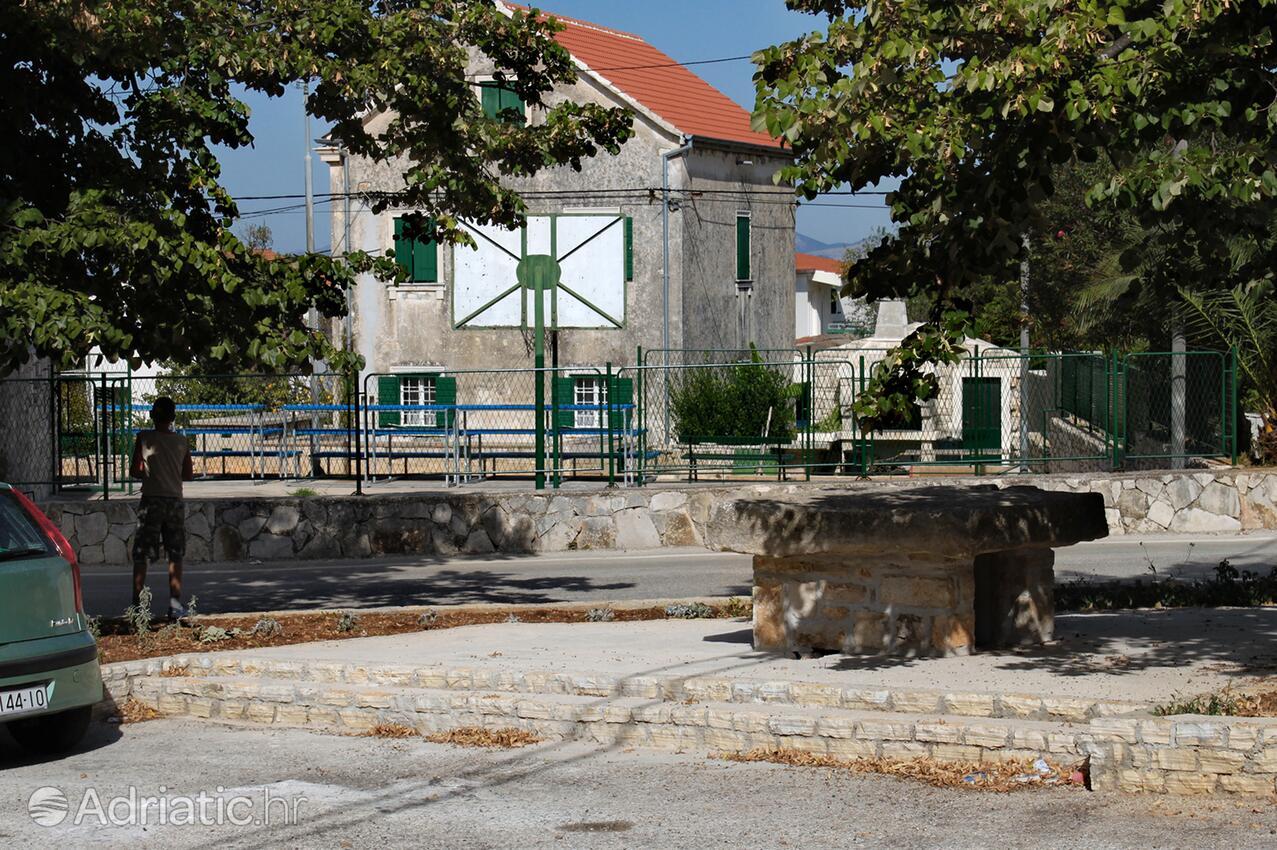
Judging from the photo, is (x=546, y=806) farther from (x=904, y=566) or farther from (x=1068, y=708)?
(x=904, y=566)

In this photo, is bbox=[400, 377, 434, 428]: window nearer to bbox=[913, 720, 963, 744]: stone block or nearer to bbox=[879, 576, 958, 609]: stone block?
bbox=[879, 576, 958, 609]: stone block

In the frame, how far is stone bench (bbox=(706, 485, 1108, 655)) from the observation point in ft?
28.7

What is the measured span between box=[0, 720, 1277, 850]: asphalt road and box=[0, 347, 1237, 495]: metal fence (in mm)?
10717

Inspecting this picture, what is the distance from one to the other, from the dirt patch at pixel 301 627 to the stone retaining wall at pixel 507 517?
17.4 ft

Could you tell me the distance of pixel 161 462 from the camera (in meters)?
12.2

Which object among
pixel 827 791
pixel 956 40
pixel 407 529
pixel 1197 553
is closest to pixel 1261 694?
pixel 827 791

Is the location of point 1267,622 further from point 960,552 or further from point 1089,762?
point 1089,762

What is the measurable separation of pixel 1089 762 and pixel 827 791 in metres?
1.18

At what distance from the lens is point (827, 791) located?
6984mm

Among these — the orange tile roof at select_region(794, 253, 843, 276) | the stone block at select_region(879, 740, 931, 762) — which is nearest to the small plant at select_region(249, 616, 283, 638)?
the stone block at select_region(879, 740, 931, 762)

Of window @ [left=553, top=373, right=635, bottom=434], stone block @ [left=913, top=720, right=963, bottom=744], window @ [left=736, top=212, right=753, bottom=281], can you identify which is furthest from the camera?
window @ [left=736, top=212, right=753, bottom=281]

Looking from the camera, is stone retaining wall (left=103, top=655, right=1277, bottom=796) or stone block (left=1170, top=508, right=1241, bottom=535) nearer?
stone retaining wall (left=103, top=655, right=1277, bottom=796)

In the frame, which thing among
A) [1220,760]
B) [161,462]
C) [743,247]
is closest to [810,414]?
[161,462]

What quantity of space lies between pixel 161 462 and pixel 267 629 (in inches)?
71.7
